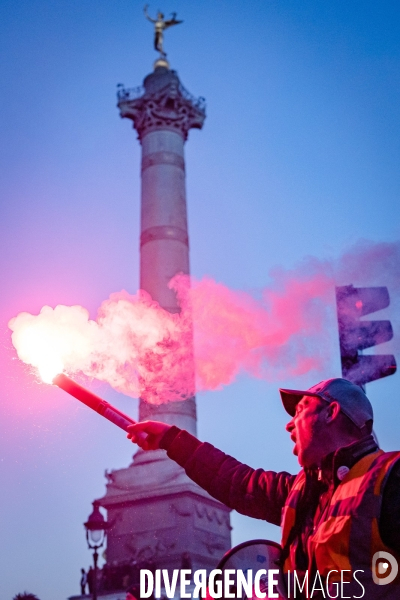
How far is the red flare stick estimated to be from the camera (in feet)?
15.0

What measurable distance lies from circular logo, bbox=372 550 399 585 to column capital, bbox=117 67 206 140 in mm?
28211

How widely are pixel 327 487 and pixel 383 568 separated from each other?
2.08 feet

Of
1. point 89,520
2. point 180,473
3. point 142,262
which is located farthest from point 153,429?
point 142,262

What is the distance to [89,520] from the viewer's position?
11766mm

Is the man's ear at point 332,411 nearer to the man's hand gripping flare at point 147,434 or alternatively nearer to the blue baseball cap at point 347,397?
the blue baseball cap at point 347,397

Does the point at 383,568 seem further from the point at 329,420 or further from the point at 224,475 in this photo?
the point at 224,475

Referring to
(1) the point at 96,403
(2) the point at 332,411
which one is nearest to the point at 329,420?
(2) the point at 332,411

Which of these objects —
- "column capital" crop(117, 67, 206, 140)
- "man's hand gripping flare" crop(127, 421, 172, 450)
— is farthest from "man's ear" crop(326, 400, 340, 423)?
"column capital" crop(117, 67, 206, 140)

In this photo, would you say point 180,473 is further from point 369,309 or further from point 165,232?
point 369,309

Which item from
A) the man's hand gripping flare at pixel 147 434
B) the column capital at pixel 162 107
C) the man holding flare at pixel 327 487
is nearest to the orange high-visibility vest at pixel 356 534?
the man holding flare at pixel 327 487

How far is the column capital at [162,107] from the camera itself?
29.9 meters

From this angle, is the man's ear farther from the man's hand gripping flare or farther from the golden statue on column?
the golden statue on column

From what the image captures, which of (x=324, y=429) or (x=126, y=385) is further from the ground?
(x=126, y=385)

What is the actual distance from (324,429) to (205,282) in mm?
5987
